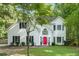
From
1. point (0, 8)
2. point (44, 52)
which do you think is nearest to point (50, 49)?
point (44, 52)

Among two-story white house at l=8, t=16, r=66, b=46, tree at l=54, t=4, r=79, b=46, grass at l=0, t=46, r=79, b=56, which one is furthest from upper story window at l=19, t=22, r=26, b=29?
tree at l=54, t=4, r=79, b=46

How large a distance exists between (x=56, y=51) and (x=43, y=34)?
0.29m

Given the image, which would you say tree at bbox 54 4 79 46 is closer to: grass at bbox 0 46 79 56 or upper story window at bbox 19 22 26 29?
grass at bbox 0 46 79 56

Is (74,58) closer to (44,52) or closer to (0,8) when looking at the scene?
(44,52)

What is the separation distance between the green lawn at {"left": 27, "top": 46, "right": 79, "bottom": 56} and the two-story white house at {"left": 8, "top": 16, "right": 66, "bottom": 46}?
7 cm

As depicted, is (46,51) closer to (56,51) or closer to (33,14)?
(56,51)

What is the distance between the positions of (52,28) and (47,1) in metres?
0.37

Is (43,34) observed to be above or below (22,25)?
below

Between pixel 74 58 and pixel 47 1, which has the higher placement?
pixel 47 1

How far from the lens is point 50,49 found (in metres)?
12.5

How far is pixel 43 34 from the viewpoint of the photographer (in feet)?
41.2

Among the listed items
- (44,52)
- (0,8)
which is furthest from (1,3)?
(44,52)

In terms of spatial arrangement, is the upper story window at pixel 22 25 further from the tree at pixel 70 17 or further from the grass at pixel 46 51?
the tree at pixel 70 17

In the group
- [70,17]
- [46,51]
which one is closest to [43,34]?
[46,51]
